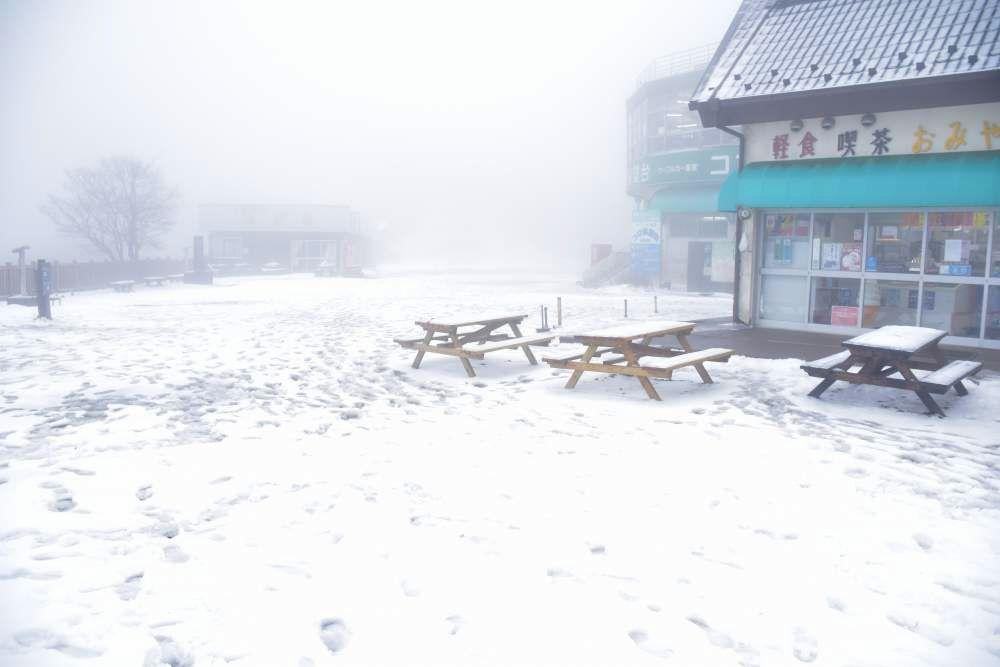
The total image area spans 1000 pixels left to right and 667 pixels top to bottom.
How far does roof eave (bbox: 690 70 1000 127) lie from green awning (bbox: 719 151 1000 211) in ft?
3.01

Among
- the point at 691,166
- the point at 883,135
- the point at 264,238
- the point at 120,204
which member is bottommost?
the point at 264,238

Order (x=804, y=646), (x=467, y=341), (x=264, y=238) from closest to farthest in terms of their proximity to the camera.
Result: (x=804, y=646), (x=467, y=341), (x=264, y=238)

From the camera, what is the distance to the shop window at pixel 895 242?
12836 mm

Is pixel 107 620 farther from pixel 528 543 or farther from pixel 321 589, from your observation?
pixel 528 543

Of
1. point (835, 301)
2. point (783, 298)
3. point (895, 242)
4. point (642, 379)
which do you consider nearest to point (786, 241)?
point (783, 298)

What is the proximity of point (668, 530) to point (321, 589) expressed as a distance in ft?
7.97

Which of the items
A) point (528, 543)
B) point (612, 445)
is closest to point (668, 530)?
point (528, 543)

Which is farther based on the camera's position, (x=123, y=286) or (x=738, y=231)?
(x=123, y=286)

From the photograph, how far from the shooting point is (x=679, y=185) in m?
34.8

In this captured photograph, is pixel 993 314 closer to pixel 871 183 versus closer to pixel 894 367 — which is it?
pixel 871 183

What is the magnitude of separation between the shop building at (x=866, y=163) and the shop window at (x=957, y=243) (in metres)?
0.02

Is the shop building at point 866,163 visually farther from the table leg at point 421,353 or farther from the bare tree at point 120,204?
the bare tree at point 120,204

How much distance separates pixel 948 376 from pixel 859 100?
22.5ft

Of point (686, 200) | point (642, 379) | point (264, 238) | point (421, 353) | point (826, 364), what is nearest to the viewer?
point (826, 364)
